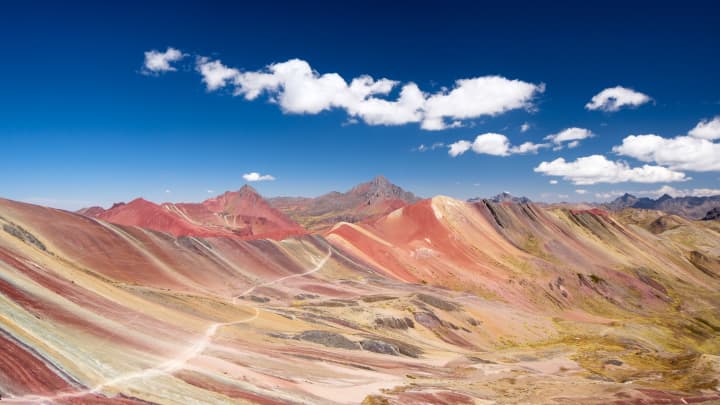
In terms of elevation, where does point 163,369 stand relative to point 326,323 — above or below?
above

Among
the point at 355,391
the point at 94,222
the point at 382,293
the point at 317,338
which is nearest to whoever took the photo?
the point at 355,391

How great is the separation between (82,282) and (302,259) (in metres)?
70.7

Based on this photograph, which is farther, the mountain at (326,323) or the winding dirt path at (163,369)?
the mountain at (326,323)

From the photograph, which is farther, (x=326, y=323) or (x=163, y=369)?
(x=326, y=323)

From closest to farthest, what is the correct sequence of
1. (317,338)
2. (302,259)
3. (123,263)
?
(317,338) → (123,263) → (302,259)

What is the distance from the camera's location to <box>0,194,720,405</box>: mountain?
1087 inches

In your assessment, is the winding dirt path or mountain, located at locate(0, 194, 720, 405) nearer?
the winding dirt path

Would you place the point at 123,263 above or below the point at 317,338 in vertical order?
above

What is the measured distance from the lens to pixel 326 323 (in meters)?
62.4

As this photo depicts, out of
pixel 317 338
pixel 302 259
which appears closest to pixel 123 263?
pixel 317 338

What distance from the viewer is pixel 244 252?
101 metres

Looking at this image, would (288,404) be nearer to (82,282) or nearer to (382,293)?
(82,282)

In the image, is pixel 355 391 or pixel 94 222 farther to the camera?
pixel 94 222

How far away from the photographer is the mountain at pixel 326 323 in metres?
27.6
